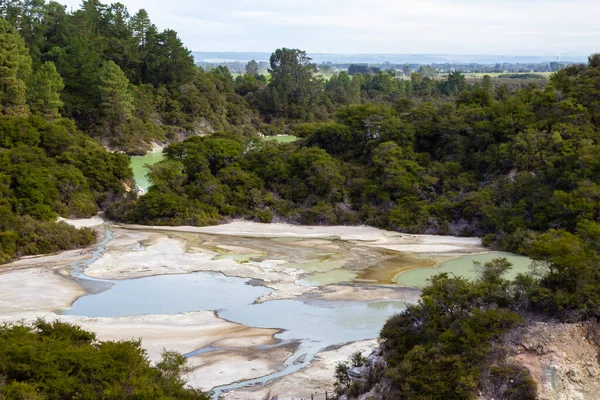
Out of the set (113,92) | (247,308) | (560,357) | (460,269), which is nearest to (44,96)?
(113,92)

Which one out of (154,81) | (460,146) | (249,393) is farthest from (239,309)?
(154,81)

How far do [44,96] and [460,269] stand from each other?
35.6m

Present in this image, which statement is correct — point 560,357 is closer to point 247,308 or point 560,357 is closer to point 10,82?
point 247,308

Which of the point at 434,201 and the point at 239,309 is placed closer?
the point at 239,309

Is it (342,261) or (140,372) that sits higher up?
(140,372)

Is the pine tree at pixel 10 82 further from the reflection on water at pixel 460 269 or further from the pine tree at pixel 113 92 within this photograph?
the reflection on water at pixel 460 269

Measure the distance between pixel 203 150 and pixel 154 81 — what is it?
110 feet

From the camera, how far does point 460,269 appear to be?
83.0 ft

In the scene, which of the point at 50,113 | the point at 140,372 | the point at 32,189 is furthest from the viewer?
the point at 50,113

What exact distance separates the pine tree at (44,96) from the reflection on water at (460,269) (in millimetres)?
33848

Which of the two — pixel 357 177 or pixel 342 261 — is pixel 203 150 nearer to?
pixel 357 177

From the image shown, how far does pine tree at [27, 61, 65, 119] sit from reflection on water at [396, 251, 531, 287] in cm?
3385

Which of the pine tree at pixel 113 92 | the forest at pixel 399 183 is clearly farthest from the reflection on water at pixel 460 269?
the pine tree at pixel 113 92

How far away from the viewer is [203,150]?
36.5 meters
